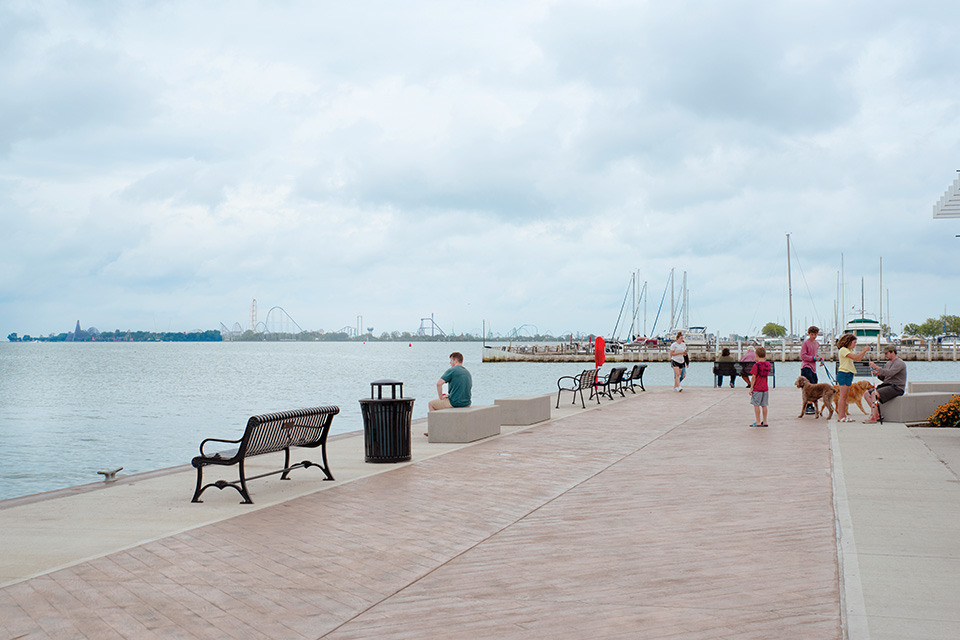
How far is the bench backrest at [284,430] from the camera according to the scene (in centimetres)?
821

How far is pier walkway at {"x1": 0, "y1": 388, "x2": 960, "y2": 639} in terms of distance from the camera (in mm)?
4555

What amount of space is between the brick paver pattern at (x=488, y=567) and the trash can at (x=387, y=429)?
1038mm

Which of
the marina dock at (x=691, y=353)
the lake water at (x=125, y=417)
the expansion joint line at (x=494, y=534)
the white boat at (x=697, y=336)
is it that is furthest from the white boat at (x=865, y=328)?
the expansion joint line at (x=494, y=534)

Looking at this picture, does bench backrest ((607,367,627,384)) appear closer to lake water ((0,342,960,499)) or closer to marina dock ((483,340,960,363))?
lake water ((0,342,960,499))

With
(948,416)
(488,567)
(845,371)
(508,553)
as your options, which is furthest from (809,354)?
(488,567)

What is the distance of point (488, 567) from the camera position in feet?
18.6

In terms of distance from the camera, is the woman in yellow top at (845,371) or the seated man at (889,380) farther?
the woman in yellow top at (845,371)

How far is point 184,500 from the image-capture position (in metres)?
8.42

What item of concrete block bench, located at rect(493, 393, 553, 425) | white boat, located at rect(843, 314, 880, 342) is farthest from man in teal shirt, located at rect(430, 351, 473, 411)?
white boat, located at rect(843, 314, 880, 342)

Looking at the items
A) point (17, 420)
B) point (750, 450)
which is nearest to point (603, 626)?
point (750, 450)

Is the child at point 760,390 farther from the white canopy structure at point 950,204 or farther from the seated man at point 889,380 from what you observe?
the white canopy structure at point 950,204

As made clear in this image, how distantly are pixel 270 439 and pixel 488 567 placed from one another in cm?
372

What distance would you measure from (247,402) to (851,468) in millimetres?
39239

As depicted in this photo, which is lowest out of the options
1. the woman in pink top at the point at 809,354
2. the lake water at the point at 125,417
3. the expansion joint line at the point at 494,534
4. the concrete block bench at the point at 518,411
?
the lake water at the point at 125,417
